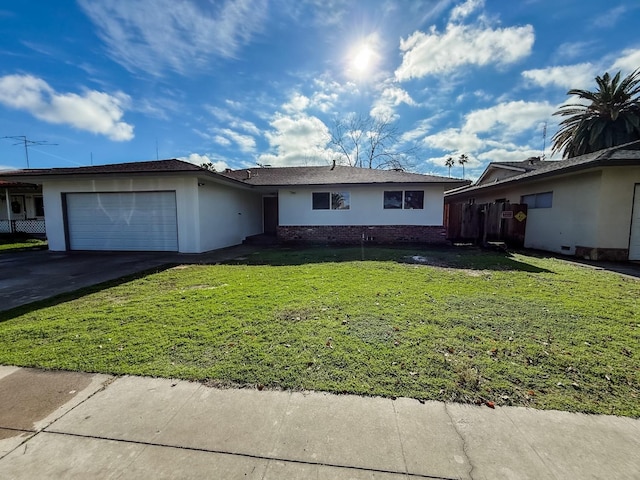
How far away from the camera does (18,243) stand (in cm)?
1505

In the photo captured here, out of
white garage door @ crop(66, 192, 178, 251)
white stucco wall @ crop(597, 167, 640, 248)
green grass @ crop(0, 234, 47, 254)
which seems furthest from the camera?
green grass @ crop(0, 234, 47, 254)

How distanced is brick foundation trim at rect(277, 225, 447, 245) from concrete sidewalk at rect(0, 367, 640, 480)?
463 inches

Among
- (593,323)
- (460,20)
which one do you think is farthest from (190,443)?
(460,20)

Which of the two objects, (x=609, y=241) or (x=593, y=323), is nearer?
(x=593, y=323)

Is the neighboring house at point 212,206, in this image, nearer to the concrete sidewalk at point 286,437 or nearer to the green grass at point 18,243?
the green grass at point 18,243

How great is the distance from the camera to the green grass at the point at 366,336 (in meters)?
2.73

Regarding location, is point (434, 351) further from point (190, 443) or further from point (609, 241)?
point (609, 241)

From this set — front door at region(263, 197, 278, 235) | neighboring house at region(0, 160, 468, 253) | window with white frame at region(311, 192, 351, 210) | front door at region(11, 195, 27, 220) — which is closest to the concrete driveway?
neighboring house at region(0, 160, 468, 253)

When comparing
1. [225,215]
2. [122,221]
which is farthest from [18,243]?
[225,215]

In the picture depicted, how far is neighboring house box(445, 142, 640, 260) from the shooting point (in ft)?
31.1

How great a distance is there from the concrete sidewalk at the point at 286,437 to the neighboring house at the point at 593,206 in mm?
10504

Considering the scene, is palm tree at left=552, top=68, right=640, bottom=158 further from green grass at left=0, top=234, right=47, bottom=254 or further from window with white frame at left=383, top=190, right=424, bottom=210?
green grass at left=0, top=234, right=47, bottom=254

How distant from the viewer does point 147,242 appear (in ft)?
38.1

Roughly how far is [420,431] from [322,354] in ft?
4.30
